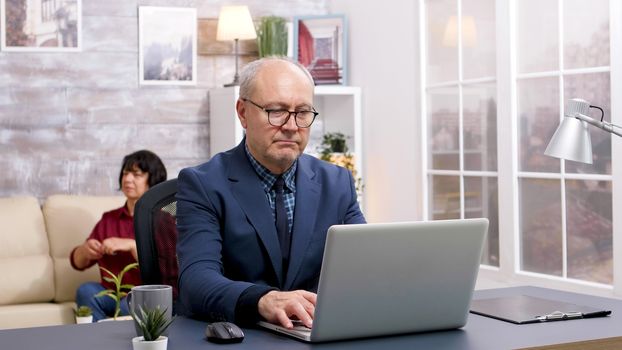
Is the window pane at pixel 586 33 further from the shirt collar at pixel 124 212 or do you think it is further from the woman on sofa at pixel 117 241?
the shirt collar at pixel 124 212

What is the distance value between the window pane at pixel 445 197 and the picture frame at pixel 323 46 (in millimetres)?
987

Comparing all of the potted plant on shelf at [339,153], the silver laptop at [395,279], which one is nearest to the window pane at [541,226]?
the potted plant on shelf at [339,153]

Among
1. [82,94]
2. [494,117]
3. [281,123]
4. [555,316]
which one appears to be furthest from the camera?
[82,94]

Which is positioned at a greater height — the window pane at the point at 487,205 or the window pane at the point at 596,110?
the window pane at the point at 596,110

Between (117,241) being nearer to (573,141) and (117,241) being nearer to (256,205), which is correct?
(256,205)

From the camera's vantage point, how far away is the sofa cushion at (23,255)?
15.6 ft

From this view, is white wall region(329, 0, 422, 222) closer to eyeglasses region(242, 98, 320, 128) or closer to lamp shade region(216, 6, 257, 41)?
lamp shade region(216, 6, 257, 41)

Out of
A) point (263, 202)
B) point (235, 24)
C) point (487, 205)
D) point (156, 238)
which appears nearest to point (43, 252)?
point (235, 24)

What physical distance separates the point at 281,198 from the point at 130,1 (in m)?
3.16

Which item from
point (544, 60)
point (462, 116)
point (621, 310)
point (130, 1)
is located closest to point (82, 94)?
point (130, 1)

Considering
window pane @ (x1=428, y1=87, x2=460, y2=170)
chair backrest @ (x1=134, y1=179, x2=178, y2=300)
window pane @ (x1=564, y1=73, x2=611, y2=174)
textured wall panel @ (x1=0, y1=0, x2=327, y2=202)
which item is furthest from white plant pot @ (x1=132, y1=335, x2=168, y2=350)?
textured wall panel @ (x1=0, y1=0, x2=327, y2=202)

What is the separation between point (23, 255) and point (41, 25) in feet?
4.16

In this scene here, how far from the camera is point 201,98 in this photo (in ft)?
18.0

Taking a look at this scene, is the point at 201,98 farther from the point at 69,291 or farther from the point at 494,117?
the point at 494,117
